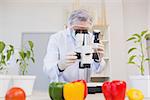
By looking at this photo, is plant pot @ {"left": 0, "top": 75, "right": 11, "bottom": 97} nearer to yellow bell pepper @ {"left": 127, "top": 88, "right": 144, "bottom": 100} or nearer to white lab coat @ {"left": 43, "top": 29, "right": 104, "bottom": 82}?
white lab coat @ {"left": 43, "top": 29, "right": 104, "bottom": 82}

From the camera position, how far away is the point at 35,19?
374 cm

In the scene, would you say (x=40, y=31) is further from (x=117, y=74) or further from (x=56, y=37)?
(x=56, y=37)

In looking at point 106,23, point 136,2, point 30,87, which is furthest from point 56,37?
point 136,2

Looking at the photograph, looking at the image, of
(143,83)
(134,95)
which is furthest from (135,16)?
(134,95)

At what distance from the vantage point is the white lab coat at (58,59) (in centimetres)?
124

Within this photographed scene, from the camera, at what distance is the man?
1.12m

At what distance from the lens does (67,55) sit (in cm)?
109

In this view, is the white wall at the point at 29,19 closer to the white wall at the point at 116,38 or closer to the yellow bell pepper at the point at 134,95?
the white wall at the point at 116,38

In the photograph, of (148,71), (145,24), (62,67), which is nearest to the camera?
(62,67)

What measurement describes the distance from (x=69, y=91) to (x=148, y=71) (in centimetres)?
314

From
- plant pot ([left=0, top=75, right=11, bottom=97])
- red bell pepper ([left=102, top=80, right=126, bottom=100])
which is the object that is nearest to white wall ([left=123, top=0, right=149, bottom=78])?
plant pot ([left=0, top=75, right=11, bottom=97])

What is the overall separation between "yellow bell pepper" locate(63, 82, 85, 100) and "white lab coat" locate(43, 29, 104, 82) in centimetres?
51

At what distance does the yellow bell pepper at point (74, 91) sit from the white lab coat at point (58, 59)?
51 cm

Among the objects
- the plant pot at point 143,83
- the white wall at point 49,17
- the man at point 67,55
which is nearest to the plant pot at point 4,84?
the man at point 67,55
